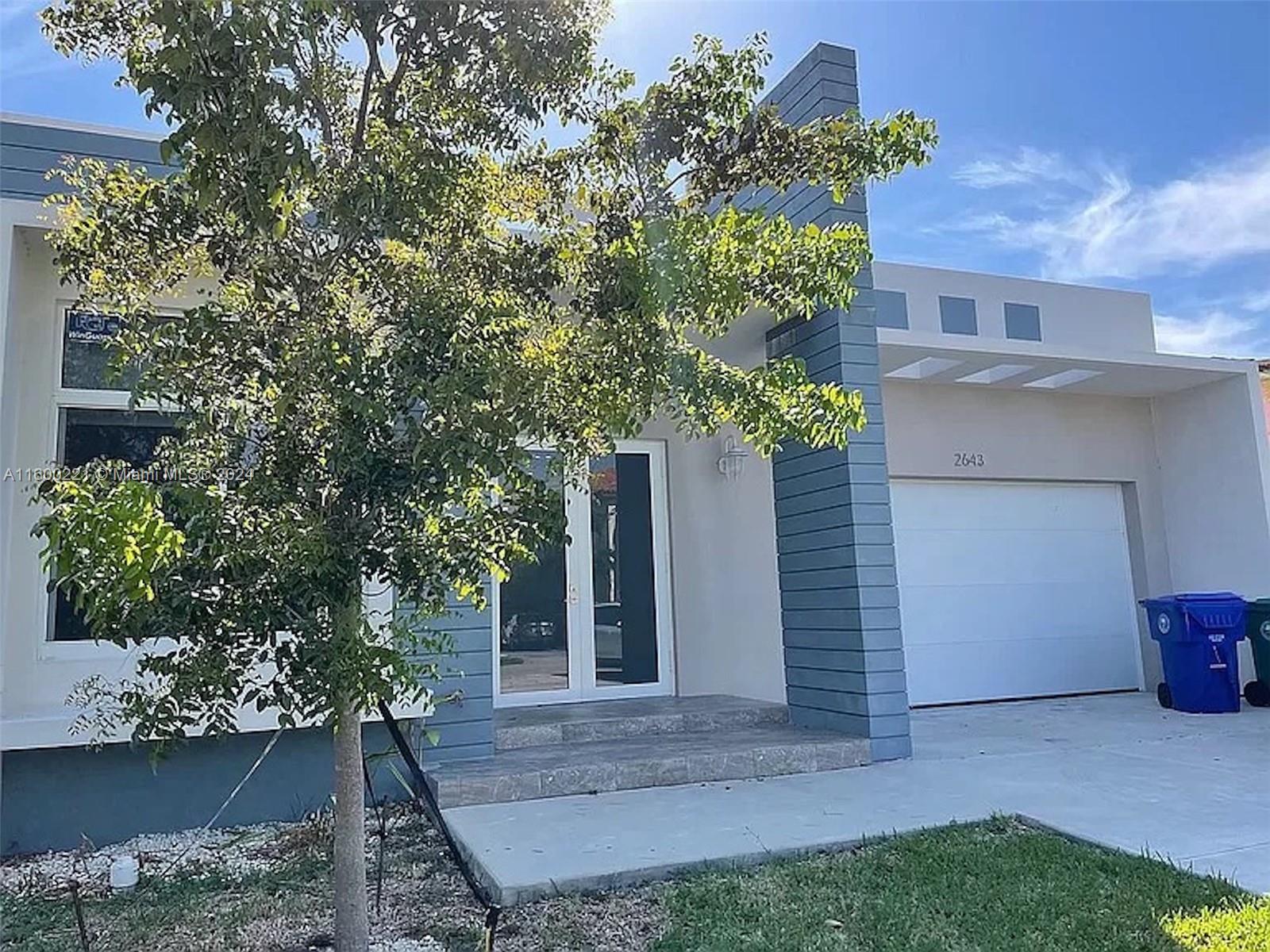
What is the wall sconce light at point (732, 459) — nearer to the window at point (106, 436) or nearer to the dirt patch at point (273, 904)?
the dirt patch at point (273, 904)

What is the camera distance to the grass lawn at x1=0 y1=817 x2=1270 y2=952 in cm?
334

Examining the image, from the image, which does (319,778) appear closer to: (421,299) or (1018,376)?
(421,299)

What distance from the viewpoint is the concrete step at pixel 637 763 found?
5.28m

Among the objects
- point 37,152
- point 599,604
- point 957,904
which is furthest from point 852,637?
point 37,152

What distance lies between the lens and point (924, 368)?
28.6 feet

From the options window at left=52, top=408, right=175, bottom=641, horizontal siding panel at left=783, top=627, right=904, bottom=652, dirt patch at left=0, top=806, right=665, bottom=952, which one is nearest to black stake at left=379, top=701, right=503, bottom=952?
dirt patch at left=0, top=806, right=665, bottom=952

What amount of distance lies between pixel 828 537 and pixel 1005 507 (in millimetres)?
3928

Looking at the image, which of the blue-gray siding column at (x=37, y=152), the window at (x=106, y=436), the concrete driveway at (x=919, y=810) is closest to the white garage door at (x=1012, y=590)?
the concrete driveway at (x=919, y=810)

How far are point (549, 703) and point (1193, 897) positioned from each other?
524 centimetres

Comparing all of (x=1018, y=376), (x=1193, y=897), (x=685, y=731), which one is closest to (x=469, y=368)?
(x=1193, y=897)

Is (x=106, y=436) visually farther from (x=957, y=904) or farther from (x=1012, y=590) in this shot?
(x=1012, y=590)

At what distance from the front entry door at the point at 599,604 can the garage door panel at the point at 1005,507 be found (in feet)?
8.48

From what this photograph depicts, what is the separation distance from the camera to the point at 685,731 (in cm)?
679

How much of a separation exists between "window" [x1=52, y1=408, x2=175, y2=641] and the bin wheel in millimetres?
9712
